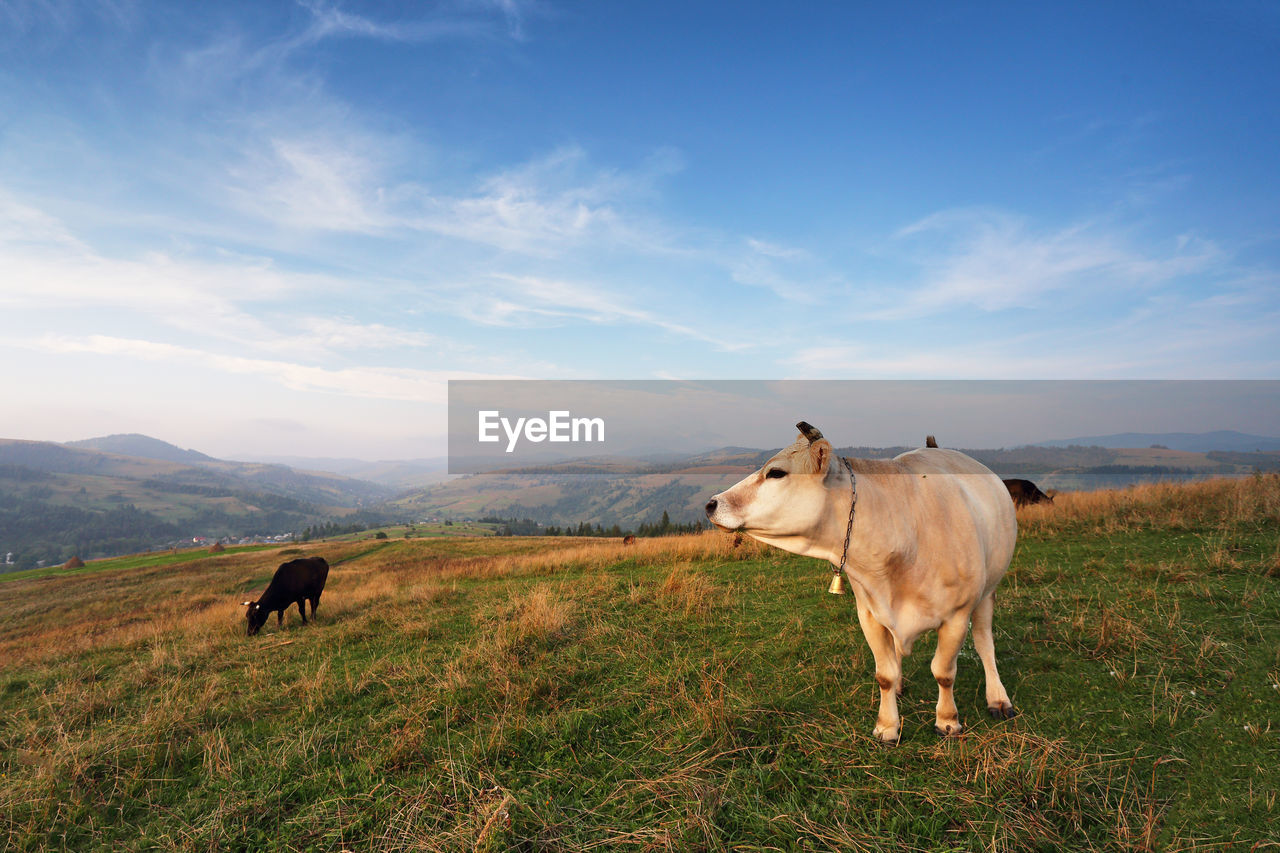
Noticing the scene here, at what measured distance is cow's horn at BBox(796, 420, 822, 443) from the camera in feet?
13.6

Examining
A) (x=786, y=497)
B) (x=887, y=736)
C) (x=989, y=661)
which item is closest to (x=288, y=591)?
(x=786, y=497)

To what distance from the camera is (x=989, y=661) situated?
16.3 ft

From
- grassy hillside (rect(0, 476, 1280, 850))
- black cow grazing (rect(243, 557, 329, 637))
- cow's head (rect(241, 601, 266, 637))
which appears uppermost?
grassy hillside (rect(0, 476, 1280, 850))

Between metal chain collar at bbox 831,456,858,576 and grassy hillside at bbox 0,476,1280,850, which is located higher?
metal chain collar at bbox 831,456,858,576

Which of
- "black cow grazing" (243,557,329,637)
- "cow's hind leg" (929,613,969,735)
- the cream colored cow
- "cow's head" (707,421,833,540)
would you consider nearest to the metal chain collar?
the cream colored cow

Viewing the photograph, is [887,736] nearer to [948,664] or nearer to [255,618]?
[948,664]

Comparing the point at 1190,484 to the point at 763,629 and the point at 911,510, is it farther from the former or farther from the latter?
the point at 911,510

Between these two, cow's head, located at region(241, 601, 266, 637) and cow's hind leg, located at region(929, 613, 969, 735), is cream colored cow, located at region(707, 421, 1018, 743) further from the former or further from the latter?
cow's head, located at region(241, 601, 266, 637)

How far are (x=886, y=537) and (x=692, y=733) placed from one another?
235cm

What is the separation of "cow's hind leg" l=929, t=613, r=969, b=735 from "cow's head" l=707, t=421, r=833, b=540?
4.98 ft

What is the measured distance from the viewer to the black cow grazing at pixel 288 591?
496 inches

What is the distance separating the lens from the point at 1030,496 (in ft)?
51.0

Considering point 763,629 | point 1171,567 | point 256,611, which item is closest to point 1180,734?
point 763,629

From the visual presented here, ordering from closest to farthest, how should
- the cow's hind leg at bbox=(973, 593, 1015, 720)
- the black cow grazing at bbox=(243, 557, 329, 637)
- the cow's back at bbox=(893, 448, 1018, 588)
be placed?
the cow's back at bbox=(893, 448, 1018, 588)
the cow's hind leg at bbox=(973, 593, 1015, 720)
the black cow grazing at bbox=(243, 557, 329, 637)
